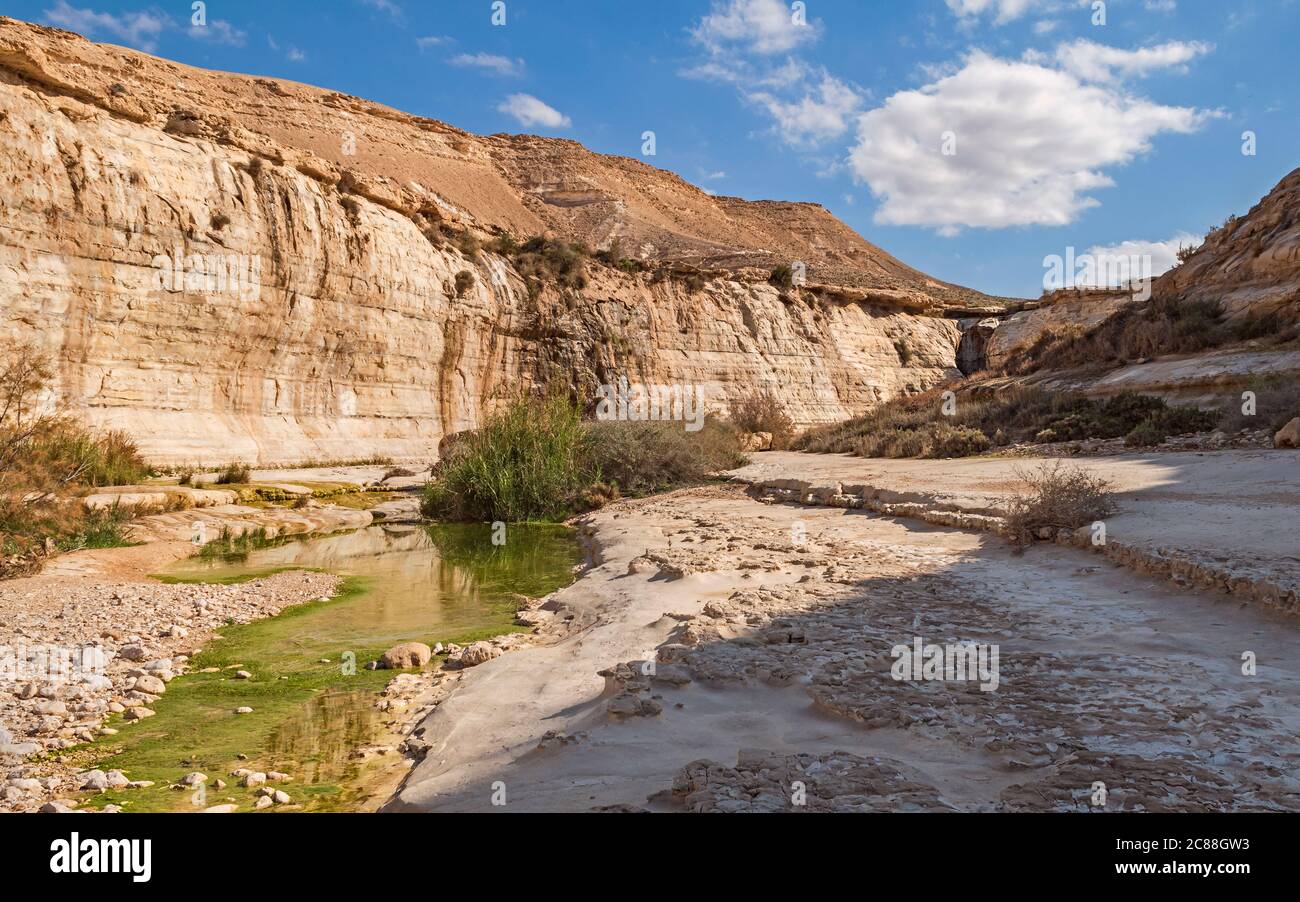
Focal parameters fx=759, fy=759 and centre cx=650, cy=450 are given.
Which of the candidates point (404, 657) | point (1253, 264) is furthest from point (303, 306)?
point (1253, 264)

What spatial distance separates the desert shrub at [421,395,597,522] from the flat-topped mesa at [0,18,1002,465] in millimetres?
8112

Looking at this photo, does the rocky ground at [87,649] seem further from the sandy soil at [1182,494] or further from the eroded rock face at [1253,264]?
the eroded rock face at [1253,264]

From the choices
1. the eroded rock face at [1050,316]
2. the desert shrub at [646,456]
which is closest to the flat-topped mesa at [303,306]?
the eroded rock face at [1050,316]

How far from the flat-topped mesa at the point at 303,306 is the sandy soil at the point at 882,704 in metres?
17.2

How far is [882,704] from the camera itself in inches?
128

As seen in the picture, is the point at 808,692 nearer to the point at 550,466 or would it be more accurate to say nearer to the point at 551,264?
the point at 550,466

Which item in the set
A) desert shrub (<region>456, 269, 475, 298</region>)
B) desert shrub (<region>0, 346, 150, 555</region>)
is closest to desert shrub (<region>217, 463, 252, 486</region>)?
desert shrub (<region>0, 346, 150, 555</region>)

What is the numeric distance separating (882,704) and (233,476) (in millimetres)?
16760

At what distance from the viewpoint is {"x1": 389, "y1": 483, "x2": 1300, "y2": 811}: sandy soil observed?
2408mm

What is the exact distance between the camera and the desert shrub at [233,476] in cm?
1628

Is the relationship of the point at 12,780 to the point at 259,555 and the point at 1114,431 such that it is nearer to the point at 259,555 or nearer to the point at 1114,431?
the point at 259,555

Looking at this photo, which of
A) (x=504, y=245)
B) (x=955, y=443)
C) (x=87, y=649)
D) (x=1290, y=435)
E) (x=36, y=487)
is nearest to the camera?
(x=87, y=649)

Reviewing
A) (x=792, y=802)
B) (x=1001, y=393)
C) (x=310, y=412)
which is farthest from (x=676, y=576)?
(x=310, y=412)
